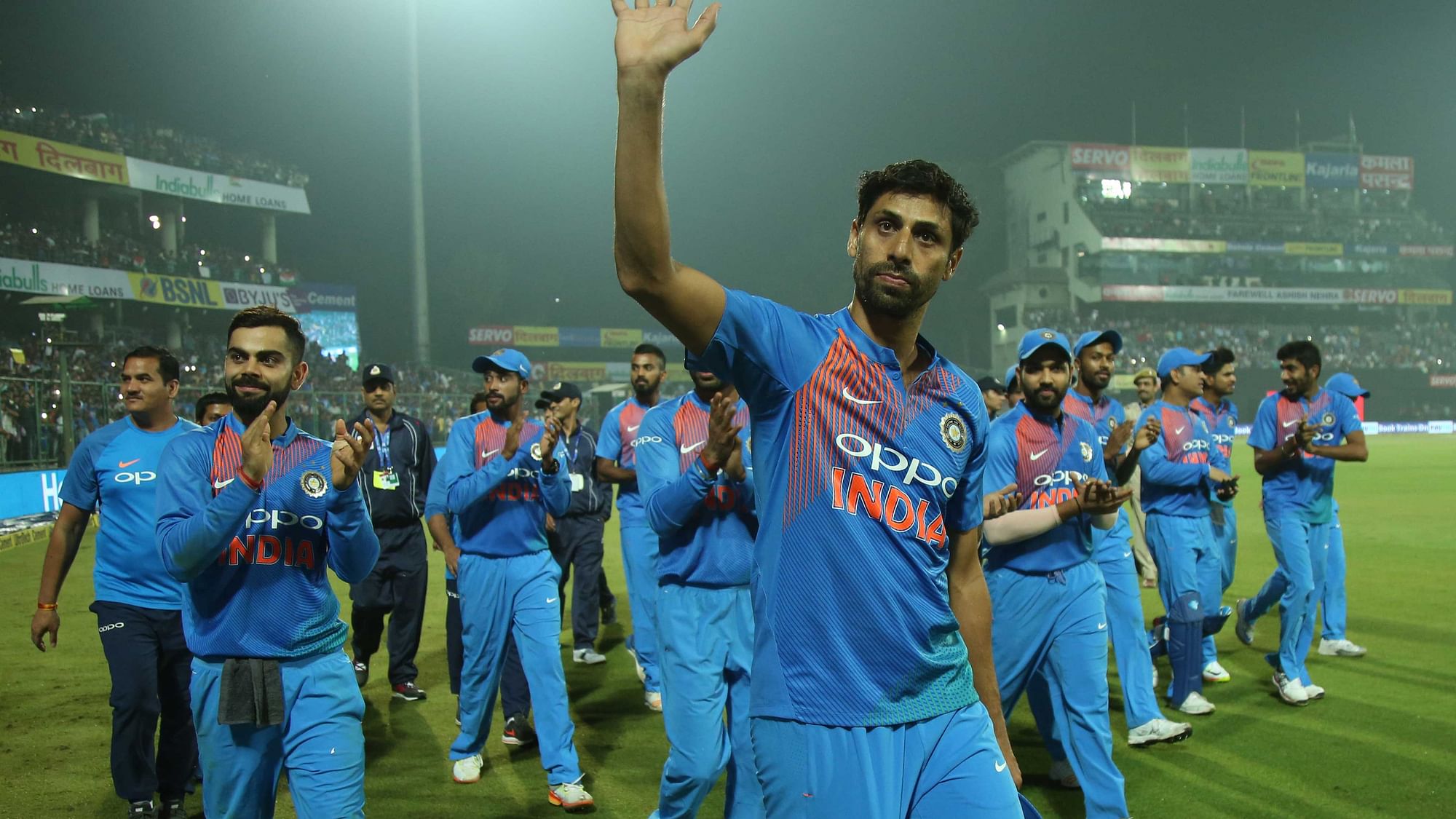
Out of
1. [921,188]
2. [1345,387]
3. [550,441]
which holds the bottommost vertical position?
[550,441]

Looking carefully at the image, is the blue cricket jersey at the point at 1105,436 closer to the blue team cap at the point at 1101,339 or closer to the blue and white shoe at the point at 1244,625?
the blue team cap at the point at 1101,339

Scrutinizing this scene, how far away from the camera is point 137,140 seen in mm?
37062

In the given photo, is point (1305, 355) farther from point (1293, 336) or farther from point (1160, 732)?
point (1293, 336)

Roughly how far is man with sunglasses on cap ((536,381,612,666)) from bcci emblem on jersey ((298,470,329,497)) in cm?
497

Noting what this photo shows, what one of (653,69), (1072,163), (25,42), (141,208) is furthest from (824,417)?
(1072,163)

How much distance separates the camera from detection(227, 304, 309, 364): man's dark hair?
3.62 meters

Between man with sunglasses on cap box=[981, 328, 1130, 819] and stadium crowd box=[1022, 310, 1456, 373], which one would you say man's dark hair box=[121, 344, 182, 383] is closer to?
man with sunglasses on cap box=[981, 328, 1130, 819]

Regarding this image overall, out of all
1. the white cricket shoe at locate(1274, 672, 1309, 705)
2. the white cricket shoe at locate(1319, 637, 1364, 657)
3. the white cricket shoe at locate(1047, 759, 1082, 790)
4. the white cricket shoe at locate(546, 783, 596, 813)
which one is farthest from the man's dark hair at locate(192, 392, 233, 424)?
the white cricket shoe at locate(1319, 637, 1364, 657)

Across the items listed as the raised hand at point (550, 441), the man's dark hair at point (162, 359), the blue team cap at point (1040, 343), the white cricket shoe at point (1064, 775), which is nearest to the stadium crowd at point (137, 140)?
the man's dark hair at point (162, 359)

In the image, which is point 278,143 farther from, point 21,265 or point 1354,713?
point 1354,713

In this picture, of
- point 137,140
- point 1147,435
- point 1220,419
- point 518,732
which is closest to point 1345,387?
point 1220,419

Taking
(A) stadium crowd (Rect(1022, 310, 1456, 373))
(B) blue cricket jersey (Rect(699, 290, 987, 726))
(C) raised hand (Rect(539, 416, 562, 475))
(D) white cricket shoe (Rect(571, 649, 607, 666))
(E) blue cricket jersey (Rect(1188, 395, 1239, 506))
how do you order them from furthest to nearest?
1. (A) stadium crowd (Rect(1022, 310, 1456, 373))
2. (D) white cricket shoe (Rect(571, 649, 607, 666))
3. (E) blue cricket jersey (Rect(1188, 395, 1239, 506))
4. (C) raised hand (Rect(539, 416, 562, 475))
5. (B) blue cricket jersey (Rect(699, 290, 987, 726))

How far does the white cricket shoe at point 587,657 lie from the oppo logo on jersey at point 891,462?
725 cm

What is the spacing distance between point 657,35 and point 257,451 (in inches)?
82.7
